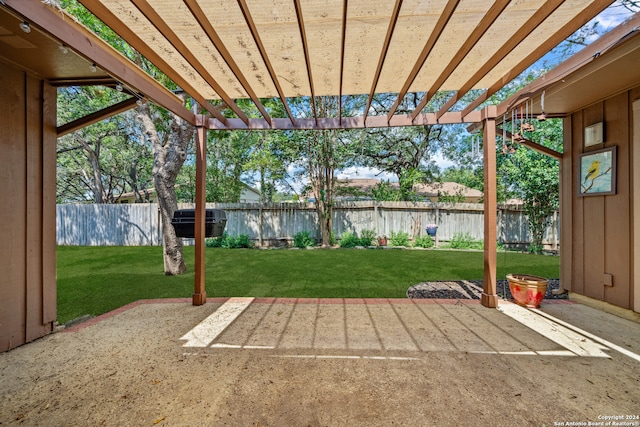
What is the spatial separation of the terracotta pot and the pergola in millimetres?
383

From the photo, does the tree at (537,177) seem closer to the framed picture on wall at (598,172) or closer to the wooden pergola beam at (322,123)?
the framed picture on wall at (598,172)

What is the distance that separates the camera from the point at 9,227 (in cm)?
225

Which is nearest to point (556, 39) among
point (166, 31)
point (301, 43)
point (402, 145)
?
point (301, 43)

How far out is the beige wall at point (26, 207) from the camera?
2221 mm

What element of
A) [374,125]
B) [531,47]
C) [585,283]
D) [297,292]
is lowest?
[297,292]

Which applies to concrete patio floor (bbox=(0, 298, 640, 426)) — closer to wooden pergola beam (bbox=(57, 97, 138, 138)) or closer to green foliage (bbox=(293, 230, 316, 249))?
wooden pergola beam (bbox=(57, 97, 138, 138))

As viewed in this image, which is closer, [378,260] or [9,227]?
[9,227]

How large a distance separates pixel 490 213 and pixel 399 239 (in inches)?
205

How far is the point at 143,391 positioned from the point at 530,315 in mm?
3704

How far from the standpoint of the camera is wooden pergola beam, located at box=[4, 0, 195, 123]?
1.52 meters

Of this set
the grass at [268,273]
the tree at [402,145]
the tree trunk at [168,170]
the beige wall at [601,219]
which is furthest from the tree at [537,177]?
the tree trunk at [168,170]

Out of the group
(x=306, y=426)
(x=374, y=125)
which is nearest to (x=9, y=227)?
(x=306, y=426)

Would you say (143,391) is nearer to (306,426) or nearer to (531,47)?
(306,426)

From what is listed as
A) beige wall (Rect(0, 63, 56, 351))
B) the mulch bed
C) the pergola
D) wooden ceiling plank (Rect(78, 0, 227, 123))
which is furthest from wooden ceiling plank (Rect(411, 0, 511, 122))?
beige wall (Rect(0, 63, 56, 351))
